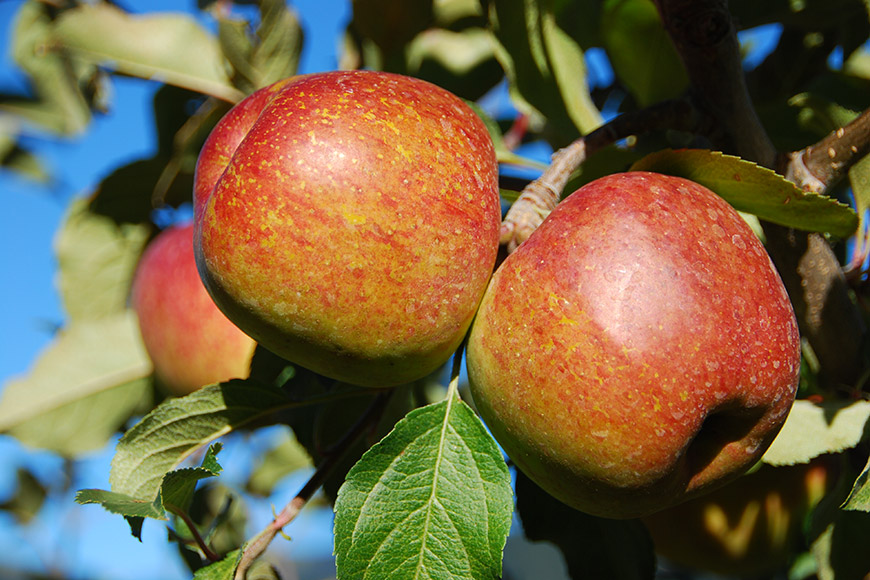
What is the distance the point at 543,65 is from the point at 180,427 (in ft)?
2.44

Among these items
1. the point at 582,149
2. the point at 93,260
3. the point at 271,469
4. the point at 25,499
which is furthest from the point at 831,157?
the point at 25,499

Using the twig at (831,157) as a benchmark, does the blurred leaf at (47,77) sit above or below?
below

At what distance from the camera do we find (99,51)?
59.7 inches

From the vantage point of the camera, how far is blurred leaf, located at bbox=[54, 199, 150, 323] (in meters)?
1.60

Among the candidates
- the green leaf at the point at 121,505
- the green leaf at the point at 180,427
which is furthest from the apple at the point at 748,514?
the green leaf at the point at 121,505

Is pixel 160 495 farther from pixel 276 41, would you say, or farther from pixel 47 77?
pixel 47 77

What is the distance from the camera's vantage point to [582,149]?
892 millimetres

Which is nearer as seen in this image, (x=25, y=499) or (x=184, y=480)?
(x=184, y=480)

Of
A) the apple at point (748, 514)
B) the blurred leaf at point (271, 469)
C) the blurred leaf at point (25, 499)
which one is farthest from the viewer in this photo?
the blurred leaf at point (25, 499)

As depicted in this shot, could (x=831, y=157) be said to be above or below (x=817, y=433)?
above

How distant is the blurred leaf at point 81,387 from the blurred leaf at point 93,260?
51 mm

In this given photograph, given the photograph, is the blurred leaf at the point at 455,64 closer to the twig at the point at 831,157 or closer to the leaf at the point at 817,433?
the twig at the point at 831,157

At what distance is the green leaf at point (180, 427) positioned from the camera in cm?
94

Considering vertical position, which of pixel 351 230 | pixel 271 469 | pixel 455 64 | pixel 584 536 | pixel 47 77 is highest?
pixel 351 230
